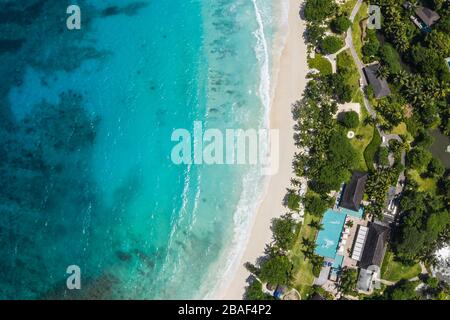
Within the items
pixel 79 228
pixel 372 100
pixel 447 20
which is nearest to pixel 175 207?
pixel 79 228

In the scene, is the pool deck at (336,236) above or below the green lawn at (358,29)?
below

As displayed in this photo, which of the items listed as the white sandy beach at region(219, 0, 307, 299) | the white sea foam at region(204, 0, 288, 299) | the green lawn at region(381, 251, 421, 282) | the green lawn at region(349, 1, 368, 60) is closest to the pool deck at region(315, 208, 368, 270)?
the green lawn at region(381, 251, 421, 282)

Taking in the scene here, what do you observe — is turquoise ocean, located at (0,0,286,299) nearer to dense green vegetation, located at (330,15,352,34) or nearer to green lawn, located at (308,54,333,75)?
green lawn, located at (308,54,333,75)

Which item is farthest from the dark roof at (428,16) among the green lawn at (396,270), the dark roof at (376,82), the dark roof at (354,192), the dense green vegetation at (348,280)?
the dense green vegetation at (348,280)

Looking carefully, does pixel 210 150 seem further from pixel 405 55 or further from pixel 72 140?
pixel 405 55

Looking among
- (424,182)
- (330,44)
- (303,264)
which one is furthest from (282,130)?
(424,182)

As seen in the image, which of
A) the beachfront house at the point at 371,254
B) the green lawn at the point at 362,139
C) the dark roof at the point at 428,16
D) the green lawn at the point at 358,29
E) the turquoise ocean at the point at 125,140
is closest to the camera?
the beachfront house at the point at 371,254

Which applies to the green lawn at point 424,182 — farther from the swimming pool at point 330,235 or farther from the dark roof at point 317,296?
the dark roof at point 317,296
